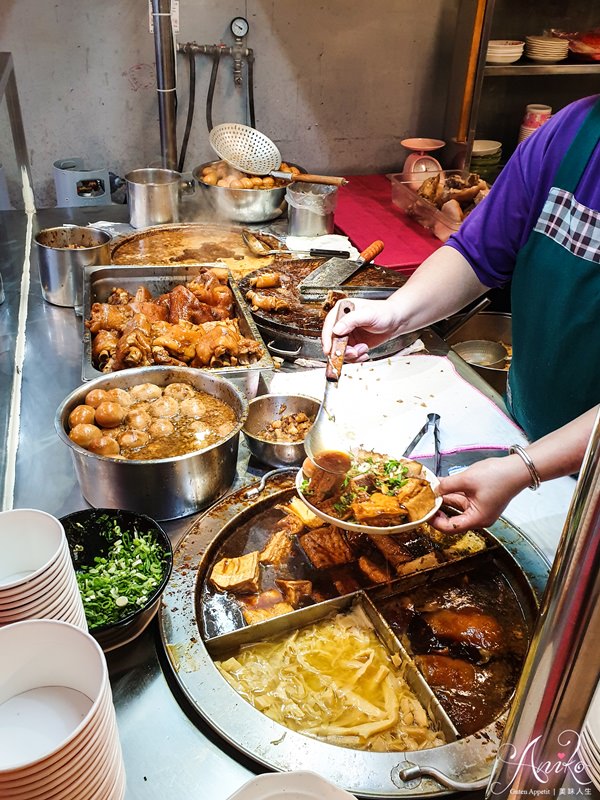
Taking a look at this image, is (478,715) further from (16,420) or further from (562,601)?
(16,420)

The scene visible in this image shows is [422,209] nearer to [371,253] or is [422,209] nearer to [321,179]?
[321,179]

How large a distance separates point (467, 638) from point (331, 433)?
778mm

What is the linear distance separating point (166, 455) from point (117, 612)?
561 millimetres

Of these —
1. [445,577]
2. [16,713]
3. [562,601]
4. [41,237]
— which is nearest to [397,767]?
[445,577]

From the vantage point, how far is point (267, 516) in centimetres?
194

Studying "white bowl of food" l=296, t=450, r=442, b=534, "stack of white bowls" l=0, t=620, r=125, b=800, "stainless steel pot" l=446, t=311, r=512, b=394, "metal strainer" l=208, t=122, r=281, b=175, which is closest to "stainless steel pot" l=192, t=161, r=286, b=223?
"metal strainer" l=208, t=122, r=281, b=175

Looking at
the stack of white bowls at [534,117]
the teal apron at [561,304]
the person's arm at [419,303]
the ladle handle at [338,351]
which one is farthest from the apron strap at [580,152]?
the stack of white bowls at [534,117]

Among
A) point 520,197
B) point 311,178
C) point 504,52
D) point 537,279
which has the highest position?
point 504,52

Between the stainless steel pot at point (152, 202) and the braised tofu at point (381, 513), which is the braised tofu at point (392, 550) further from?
the stainless steel pot at point (152, 202)

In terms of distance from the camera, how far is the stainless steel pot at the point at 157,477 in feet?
5.74

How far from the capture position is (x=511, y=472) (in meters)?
1.60

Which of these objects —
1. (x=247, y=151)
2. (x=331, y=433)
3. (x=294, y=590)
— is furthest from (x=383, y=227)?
(x=294, y=590)

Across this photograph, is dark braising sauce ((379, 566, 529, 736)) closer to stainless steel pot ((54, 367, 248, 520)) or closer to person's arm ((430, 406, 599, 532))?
person's arm ((430, 406, 599, 532))

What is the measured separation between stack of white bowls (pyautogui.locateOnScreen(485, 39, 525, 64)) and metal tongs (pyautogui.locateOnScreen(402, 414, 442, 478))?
3.31 metres
